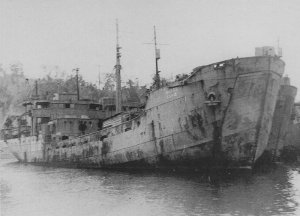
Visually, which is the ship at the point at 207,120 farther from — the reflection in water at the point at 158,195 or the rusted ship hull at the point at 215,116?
the reflection in water at the point at 158,195

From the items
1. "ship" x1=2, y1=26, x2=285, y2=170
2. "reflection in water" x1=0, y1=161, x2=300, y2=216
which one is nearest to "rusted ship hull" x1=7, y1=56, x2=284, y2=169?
"ship" x1=2, y1=26, x2=285, y2=170

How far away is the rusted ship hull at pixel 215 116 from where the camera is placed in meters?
15.8

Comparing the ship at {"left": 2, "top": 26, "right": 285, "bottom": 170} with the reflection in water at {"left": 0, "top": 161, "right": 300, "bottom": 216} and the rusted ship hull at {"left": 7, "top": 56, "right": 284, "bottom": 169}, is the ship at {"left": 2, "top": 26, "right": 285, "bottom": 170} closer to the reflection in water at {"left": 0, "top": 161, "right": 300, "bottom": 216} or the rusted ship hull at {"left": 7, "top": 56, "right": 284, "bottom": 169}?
the rusted ship hull at {"left": 7, "top": 56, "right": 284, "bottom": 169}

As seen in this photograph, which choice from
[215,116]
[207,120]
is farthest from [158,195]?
[215,116]

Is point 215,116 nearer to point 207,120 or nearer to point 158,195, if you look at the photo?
point 207,120

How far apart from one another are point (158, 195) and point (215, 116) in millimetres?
5062

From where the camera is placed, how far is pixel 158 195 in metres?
12.4

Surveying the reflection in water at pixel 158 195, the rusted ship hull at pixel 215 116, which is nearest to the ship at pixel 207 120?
the rusted ship hull at pixel 215 116

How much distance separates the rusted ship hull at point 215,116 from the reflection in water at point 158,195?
0.89m

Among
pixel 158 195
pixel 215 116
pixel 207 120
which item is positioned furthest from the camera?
pixel 207 120

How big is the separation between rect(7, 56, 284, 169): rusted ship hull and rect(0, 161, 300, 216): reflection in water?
2.91 feet

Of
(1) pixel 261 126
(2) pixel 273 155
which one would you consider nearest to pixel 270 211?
(1) pixel 261 126

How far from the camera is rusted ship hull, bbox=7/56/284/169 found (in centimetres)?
1582

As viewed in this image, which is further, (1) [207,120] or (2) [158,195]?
(1) [207,120]
